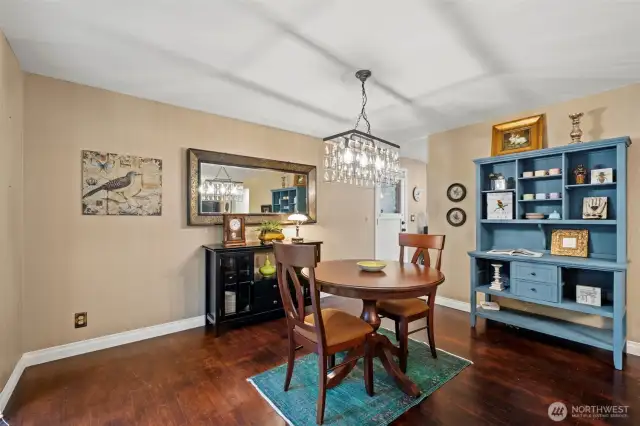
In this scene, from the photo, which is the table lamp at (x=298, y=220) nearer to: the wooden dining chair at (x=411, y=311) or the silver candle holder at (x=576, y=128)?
the wooden dining chair at (x=411, y=311)

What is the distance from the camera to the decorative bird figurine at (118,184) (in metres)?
2.71

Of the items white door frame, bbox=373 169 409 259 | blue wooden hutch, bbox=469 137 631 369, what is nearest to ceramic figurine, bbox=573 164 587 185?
blue wooden hutch, bbox=469 137 631 369

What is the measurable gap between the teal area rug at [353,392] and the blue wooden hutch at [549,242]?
1024 mm

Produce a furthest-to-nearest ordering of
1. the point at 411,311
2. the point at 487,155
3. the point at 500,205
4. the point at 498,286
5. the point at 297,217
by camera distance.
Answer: the point at 297,217
the point at 487,155
the point at 500,205
the point at 498,286
the point at 411,311

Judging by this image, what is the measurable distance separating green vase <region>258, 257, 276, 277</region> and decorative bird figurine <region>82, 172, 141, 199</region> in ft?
5.24

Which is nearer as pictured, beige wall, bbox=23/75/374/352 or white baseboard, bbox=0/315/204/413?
white baseboard, bbox=0/315/204/413

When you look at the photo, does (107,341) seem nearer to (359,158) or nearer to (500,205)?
(359,158)

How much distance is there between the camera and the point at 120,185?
2816mm

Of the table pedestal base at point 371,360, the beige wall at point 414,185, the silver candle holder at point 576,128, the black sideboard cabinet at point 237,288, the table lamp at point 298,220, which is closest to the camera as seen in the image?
the table pedestal base at point 371,360

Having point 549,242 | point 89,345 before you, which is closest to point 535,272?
point 549,242

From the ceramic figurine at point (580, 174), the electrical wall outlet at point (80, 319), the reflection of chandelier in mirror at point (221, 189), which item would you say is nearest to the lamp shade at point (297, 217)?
the reflection of chandelier in mirror at point (221, 189)

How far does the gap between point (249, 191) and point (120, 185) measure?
4.34 feet

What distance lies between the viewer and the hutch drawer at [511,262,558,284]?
269cm

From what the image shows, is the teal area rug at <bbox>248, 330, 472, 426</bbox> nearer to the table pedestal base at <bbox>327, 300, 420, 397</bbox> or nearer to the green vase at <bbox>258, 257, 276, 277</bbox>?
the table pedestal base at <bbox>327, 300, 420, 397</bbox>
